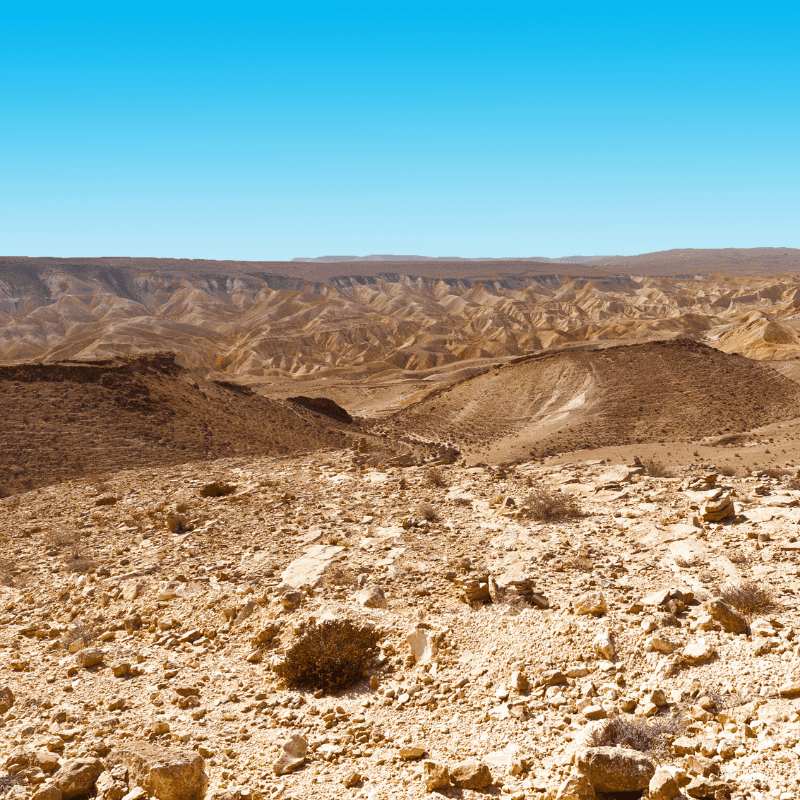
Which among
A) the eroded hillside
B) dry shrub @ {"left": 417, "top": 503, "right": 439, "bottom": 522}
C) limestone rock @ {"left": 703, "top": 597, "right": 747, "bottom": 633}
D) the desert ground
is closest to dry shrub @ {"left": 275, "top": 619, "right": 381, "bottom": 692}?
the desert ground

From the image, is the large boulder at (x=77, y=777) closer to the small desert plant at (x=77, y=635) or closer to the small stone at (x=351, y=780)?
the small stone at (x=351, y=780)

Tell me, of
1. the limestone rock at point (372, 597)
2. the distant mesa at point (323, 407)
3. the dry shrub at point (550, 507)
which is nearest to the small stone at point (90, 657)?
the limestone rock at point (372, 597)

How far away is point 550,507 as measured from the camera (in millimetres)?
9664

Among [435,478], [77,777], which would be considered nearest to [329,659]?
[77,777]

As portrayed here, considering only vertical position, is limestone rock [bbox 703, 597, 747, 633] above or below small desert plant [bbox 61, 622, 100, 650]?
above

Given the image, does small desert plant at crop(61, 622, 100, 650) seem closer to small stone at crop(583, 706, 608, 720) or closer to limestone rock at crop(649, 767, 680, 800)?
small stone at crop(583, 706, 608, 720)

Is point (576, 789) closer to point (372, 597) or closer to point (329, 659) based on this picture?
point (329, 659)

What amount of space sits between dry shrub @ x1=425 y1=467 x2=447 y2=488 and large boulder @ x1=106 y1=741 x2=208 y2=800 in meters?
7.42

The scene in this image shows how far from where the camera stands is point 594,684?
548 centimetres

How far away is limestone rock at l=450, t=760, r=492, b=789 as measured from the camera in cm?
459

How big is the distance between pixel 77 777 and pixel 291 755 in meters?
1.63

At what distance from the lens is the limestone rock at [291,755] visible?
199 inches

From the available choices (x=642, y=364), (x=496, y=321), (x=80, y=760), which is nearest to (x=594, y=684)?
(x=80, y=760)

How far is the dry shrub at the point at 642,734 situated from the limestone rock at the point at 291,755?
2.23 meters
